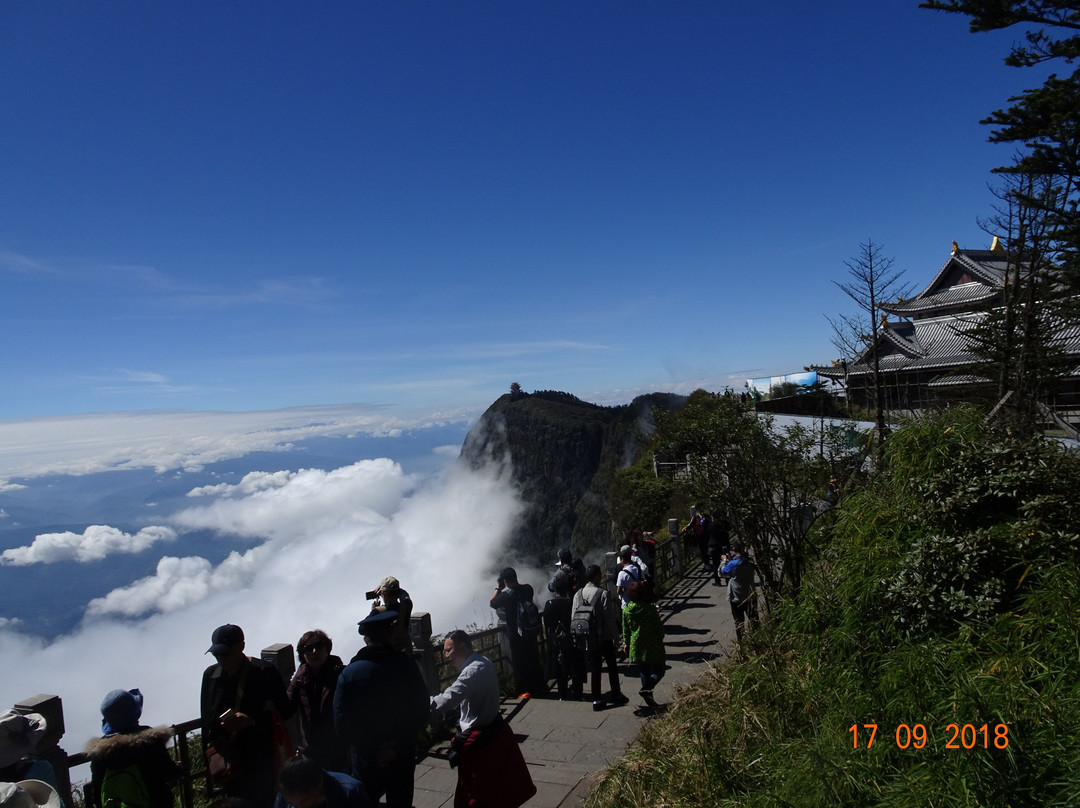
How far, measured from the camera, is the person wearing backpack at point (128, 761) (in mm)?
3355

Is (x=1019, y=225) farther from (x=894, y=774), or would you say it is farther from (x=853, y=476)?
(x=894, y=774)

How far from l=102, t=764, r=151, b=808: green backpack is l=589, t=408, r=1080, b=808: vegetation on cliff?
113 inches

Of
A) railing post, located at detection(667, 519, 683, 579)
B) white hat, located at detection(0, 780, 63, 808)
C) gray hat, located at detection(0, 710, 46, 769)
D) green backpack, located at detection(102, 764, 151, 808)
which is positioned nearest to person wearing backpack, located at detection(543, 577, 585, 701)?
green backpack, located at detection(102, 764, 151, 808)

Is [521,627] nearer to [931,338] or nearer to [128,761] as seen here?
[128,761]

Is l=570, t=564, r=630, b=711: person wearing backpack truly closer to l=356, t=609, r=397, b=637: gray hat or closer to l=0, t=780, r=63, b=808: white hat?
l=356, t=609, r=397, b=637: gray hat

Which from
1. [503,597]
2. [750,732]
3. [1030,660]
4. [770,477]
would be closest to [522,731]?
[503,597]

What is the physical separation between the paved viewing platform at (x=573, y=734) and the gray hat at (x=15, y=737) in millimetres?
2984

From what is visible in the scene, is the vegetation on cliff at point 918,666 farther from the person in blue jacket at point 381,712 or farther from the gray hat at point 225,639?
the gray hat at point 225,639

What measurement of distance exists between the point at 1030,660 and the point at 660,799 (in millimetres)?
2314

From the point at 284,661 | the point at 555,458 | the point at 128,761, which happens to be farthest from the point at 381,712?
the point at 555,458

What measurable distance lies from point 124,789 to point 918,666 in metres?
4.60

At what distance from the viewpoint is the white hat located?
2.52 metres

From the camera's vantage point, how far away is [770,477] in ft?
24.4

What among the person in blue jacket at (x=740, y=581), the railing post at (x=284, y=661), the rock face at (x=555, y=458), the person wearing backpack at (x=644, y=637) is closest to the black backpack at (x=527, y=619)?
the person wearing backpack at (x=644, y=637)
